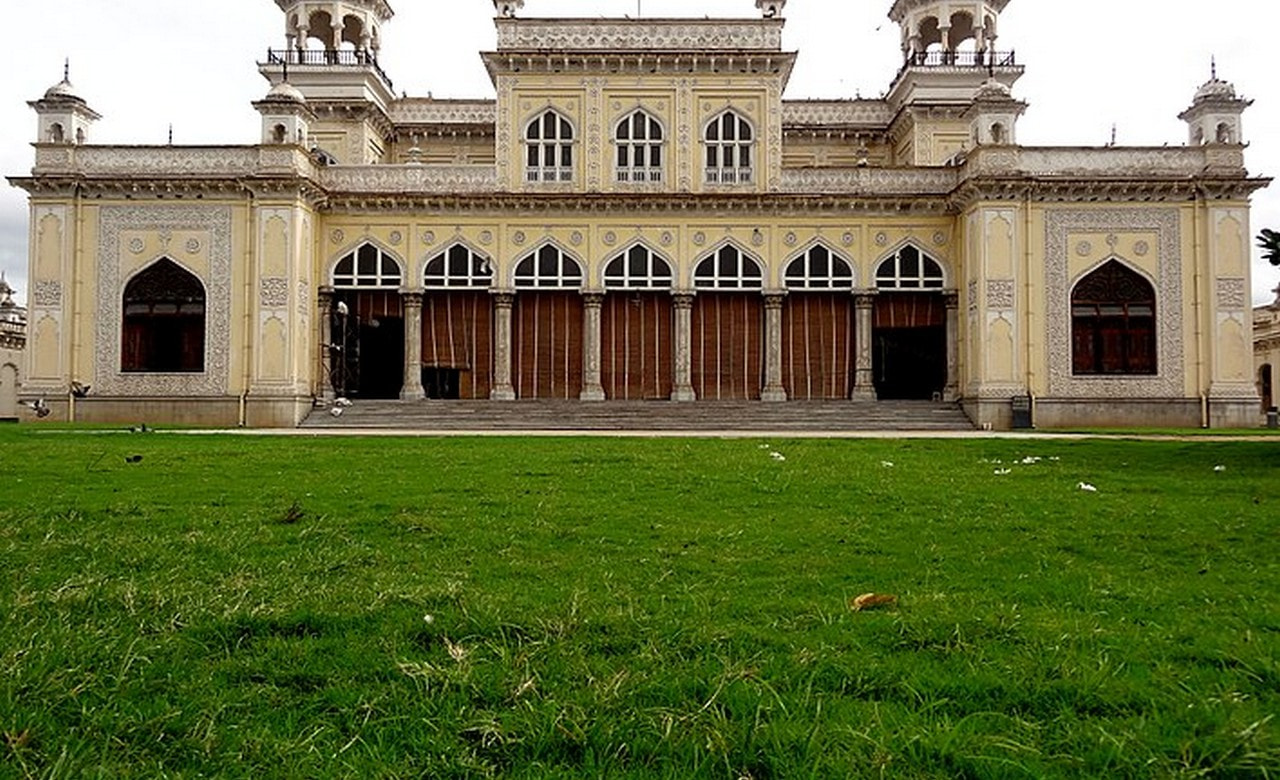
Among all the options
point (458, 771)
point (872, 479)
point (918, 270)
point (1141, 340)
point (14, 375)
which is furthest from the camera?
point (14, 375)

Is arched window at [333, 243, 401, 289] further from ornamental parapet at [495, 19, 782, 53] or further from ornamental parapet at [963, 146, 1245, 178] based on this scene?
ornamental parapet at [963, 146, 1245, 178]

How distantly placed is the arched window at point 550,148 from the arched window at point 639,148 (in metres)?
1.54

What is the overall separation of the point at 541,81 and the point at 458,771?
30.2m

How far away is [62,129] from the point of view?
29.0 metres

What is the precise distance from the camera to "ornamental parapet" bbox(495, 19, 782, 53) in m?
30.9

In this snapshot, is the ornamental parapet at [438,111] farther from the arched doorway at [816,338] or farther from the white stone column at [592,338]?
the arched doorway at [816,338]

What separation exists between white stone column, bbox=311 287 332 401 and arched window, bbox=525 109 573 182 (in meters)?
7.32

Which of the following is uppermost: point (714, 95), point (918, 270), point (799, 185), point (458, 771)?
point (714, 95)

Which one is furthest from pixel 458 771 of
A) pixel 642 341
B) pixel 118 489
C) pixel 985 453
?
pixel 642 341

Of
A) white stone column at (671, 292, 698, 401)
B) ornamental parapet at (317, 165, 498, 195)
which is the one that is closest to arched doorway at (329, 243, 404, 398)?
ornamental parapet at (317, 165, 498, 195)

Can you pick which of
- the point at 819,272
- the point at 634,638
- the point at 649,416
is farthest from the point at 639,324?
the point at 634,638

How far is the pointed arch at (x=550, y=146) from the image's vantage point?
3094 cm

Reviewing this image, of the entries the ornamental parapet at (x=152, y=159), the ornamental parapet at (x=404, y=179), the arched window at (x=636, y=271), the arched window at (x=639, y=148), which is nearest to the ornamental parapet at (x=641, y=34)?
the arched window at (x=639, y=148)

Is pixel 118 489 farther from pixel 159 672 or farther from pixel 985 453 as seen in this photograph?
pixel 985 453
